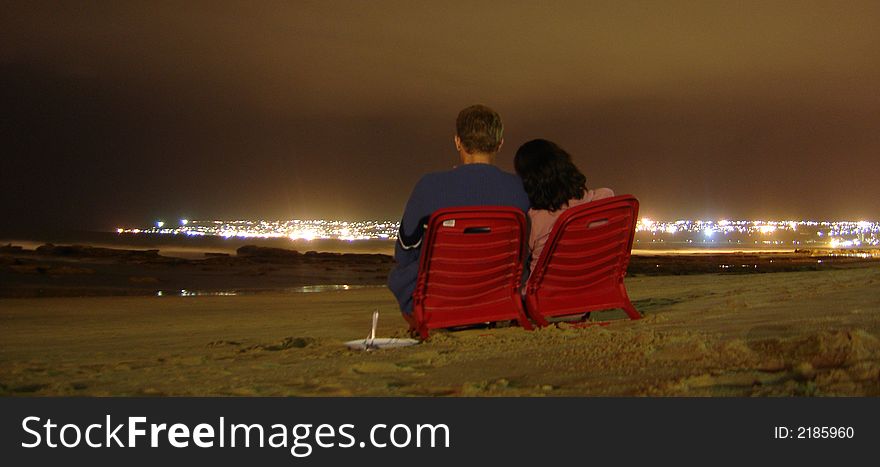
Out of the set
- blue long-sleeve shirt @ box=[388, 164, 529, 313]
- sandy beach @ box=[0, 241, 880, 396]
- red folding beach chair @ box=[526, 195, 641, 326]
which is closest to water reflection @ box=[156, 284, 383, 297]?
sandy beach @ box=[0, 241, 880, 396]

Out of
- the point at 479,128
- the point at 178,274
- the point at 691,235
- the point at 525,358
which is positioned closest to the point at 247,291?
the point at 178,274

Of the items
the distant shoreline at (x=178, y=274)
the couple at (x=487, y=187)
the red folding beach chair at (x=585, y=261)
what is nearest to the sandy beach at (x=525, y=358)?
the red folding beach chair at (x=585, y=261)

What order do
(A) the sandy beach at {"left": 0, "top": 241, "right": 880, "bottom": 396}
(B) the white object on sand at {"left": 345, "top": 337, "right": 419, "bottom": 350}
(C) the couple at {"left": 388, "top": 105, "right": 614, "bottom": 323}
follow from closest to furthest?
(A) the sandy beach at {"left": 0, "top": 241, "right": 880, "bottom": 396} → (C) the couple at {"left": 388, "top": 105, "right": 614, "bottom": 323} → (B) the white object on sand at {"left": 345, "top": 337, "right": 419, "bottom": 350}

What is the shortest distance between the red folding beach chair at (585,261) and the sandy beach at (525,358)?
29cm

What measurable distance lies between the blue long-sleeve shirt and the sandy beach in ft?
1.76

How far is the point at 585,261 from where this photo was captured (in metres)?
5.66

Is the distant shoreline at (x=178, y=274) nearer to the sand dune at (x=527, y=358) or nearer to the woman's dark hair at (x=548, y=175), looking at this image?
the sand dune at (x=527, y=358)

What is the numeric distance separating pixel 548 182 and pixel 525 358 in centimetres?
155

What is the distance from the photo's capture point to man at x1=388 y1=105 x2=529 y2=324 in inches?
201

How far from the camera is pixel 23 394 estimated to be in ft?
13.5

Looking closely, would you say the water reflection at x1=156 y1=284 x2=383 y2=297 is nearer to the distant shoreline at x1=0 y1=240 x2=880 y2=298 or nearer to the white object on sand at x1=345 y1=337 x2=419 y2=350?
the distant shoreline at x1=0 y1=240 x2=880 y2=298

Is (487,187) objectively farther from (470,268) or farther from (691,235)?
(691,235)

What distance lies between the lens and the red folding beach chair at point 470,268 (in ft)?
16.5

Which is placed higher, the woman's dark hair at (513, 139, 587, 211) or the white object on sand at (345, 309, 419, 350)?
the woman's dark hair at (513, 139, 587, 211)
